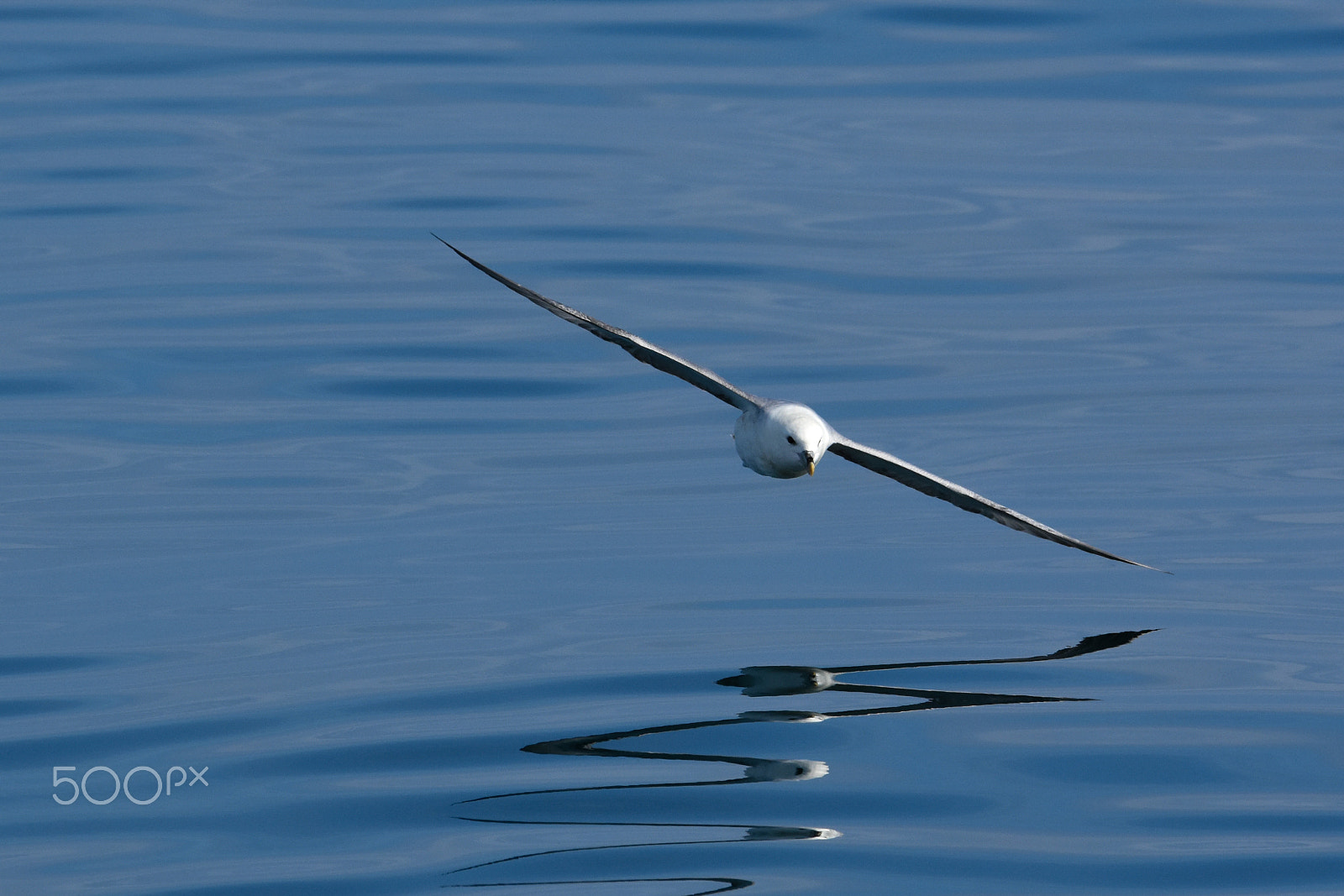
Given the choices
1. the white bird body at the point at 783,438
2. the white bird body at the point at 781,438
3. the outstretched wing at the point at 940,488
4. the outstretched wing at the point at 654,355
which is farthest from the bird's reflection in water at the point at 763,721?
the outstretched wing at the point at 654,355

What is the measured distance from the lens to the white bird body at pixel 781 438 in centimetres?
943

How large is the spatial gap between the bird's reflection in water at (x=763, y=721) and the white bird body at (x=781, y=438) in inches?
37.2

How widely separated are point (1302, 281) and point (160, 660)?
530 inches

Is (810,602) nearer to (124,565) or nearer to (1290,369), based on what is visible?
(124,565)

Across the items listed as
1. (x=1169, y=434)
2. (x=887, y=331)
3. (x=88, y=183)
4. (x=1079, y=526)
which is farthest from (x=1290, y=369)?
(x=88, y=183)

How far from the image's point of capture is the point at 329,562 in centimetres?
1196

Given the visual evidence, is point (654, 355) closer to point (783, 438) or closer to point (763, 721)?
point (783, 438)

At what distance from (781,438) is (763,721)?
4.81ft

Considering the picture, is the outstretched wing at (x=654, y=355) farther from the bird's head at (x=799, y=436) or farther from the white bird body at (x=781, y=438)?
the bird's head at (x=799, y=436)

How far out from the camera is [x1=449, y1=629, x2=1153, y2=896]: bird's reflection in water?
777 cm

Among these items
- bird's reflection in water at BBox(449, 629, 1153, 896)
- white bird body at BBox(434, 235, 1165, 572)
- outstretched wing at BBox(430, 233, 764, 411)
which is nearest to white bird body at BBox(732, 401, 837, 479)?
white bird body at BBox(434, 235, 1165, 572)

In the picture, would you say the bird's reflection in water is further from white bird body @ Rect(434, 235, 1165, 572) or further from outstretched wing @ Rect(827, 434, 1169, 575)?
white bird body @ Rect(434, 235, 1165, 572)

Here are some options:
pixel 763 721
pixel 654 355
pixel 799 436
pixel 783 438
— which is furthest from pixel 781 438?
pixel 763 721

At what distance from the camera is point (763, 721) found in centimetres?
899
